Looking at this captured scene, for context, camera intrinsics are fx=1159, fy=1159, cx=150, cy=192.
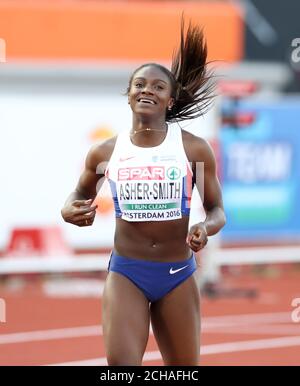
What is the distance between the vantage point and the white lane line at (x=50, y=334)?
35.2ft

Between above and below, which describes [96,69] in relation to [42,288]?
above

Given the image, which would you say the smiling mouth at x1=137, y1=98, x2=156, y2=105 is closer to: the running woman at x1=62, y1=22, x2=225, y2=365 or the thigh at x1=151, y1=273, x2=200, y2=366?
the running woman at x1=62, y1=22, x2=225, y2=365

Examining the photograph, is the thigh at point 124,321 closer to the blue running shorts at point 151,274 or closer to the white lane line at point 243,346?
the blue running shorts at point 151,274

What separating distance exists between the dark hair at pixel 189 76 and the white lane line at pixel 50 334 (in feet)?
14.5

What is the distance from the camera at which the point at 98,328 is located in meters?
11.7

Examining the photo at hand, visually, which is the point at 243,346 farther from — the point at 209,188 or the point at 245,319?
the point at 209,188

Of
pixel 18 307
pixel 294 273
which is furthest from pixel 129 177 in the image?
pixel 294 273

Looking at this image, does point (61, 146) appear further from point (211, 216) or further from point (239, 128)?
point (211, 216)

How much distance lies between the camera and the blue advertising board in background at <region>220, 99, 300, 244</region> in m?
15.8

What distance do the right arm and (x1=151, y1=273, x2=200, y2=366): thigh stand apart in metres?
0.61

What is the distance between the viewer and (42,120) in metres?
14.6

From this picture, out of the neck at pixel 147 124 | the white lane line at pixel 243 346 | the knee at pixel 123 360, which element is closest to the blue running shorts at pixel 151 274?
the knee at pixel 123 360

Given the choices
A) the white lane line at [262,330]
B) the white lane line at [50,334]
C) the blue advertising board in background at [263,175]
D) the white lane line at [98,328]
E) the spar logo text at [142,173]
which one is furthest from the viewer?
the blue advertising board in background at [263,175]
